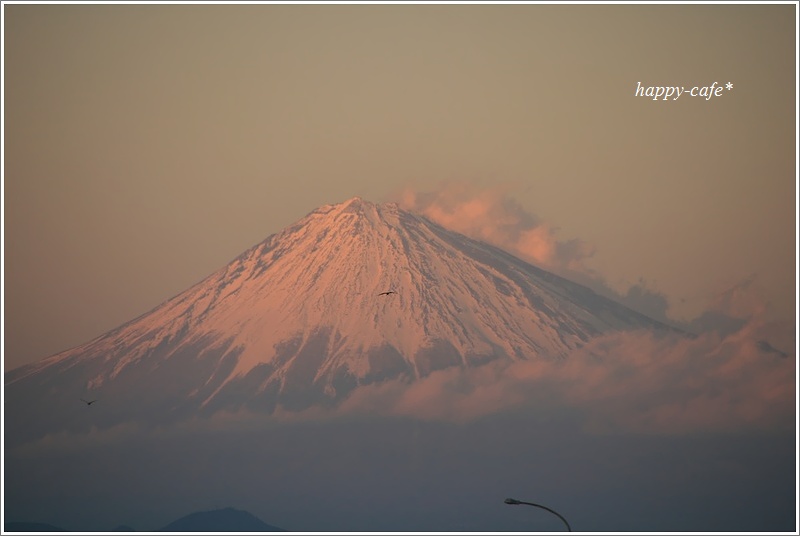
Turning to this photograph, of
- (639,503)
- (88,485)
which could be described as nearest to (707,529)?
(639,503)

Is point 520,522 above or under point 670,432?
under

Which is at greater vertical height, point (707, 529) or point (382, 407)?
point (382, 407)

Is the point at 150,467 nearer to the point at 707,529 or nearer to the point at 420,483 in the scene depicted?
the point at 420,483

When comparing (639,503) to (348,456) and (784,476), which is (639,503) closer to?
(784,476)

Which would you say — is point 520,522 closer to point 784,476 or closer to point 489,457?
point 489,457

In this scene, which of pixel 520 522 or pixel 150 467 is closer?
pixel 520 522

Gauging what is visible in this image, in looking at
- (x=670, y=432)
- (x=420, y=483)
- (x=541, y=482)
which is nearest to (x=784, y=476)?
(x=670, y=432)

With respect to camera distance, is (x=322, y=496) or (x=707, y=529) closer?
(x=707, y=529)

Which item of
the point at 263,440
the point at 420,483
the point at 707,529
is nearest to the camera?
the point at 707,529

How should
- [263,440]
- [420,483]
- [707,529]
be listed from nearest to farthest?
[707,529], [420,483], [263,440]
